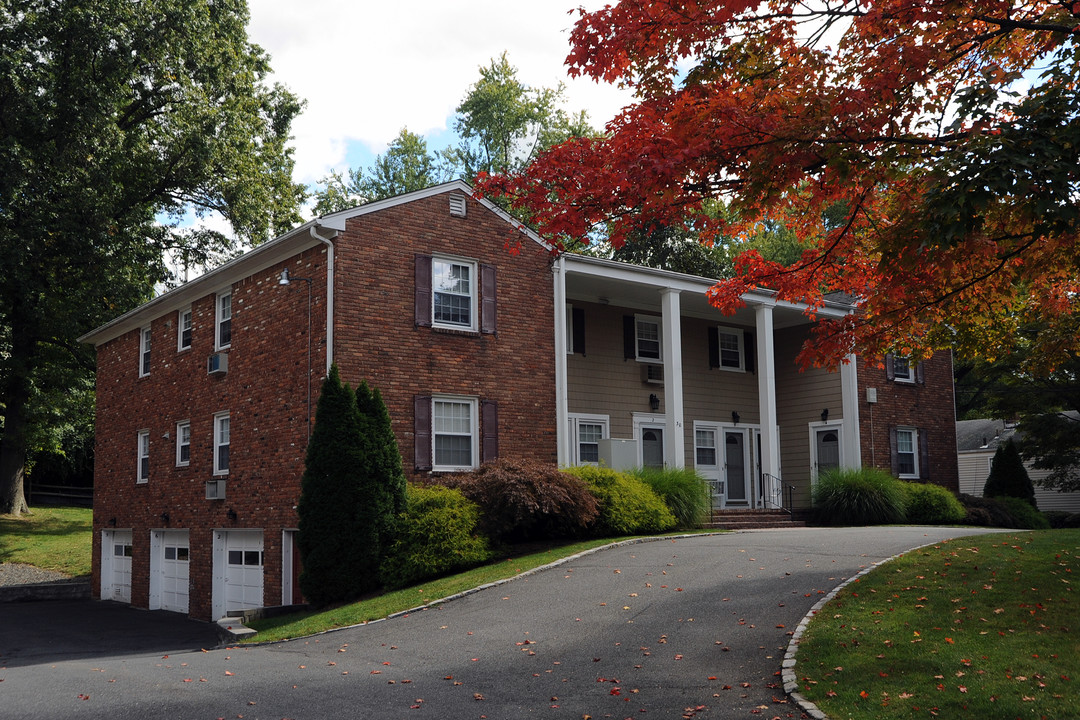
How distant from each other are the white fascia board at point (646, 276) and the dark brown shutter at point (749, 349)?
2.60 m

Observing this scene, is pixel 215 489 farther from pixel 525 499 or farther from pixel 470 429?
pixel 525 499

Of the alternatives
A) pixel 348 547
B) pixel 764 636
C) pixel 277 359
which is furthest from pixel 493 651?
pixel 277 359

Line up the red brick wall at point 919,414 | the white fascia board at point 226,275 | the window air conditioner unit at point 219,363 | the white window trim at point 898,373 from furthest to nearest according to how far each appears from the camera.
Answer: the white window trim at point 898,373
the red brick wall at point 919,414
the window air conditioner unit at point 219,363
the white fascia board at point 226,275

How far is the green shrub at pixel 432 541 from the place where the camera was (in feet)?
51.3

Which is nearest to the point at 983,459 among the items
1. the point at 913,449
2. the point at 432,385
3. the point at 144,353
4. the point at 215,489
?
the point at 913,449

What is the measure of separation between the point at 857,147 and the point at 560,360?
12.0 m

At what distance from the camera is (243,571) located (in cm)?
2042

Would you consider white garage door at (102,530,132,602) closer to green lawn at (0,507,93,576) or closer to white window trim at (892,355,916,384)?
green lawn at (0,507,93,576)

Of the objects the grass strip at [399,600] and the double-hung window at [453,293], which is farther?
the double-hung window at [453,293]

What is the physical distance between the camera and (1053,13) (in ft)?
32.9

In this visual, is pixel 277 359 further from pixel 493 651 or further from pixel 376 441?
pixel 493 651

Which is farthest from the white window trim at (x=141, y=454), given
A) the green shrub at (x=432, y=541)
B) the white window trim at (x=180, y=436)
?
the green shrub at (x=432, y=541)

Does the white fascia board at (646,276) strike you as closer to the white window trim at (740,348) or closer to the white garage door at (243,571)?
the white window trim at (740,348)

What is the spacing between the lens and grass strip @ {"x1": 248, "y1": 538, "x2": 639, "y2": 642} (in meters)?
13.4
